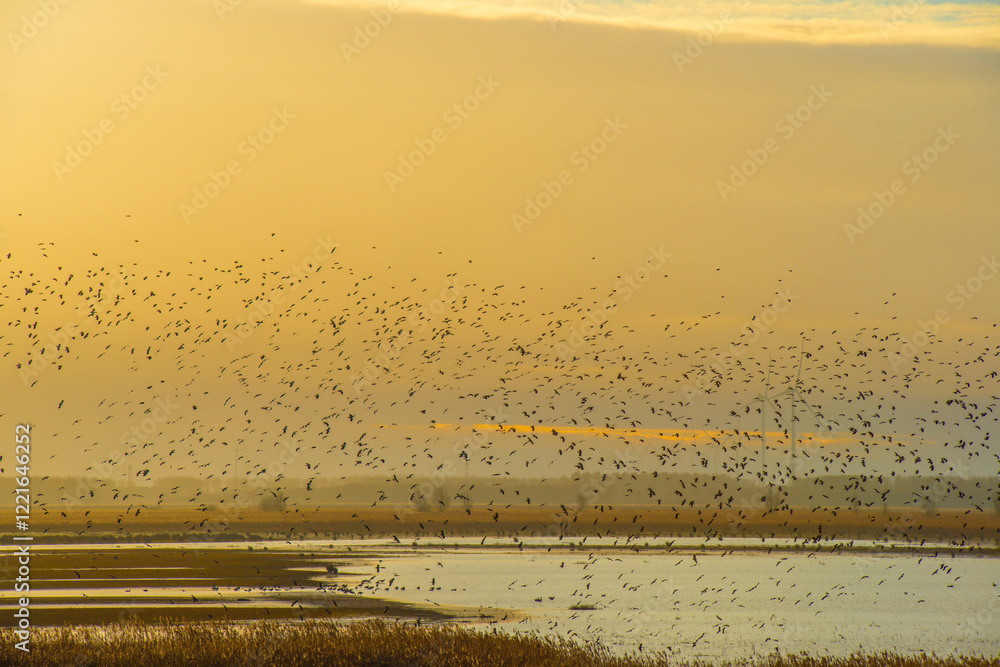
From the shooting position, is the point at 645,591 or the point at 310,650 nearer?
the point at 310,650

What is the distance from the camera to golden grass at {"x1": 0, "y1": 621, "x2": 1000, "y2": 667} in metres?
30.7

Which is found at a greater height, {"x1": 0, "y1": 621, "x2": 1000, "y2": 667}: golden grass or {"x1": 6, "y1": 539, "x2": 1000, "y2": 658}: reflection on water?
{"x1": 0, "y1": 621, "x2": 1000, "y2": 667}: golden grass

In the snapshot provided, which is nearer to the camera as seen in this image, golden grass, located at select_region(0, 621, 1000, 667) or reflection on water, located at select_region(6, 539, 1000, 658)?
golden grass, located at select_region(0, 621, 1000, 667)

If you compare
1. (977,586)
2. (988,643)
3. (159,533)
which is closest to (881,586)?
(977,586)

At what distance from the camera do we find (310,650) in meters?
31.5

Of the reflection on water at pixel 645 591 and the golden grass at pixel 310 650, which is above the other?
the golden grass at pixel 310 650

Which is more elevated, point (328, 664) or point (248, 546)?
point (328, 664)

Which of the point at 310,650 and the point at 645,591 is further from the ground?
the point at 310,650

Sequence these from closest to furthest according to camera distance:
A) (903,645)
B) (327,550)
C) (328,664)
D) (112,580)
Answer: (328,664) < (903,645) < (112,580) < (327,550)

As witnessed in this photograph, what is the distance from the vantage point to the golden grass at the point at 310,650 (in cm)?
3070

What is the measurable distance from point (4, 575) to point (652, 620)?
32.5 metres

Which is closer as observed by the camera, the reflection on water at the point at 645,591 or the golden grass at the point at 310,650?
the golden grass at the point at 310,650

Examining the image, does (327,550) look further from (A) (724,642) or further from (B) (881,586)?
(A) (724,642)

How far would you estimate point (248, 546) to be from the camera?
81.1m
